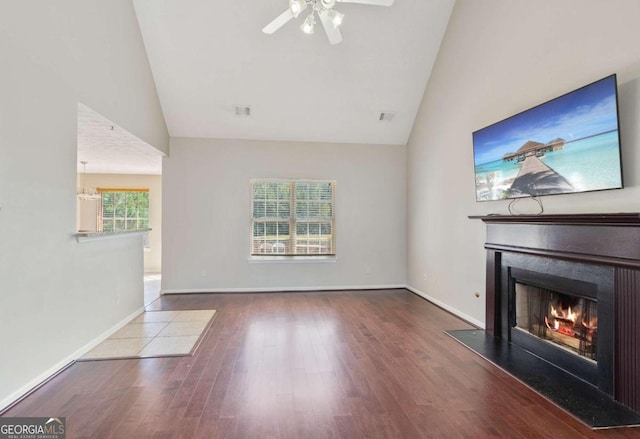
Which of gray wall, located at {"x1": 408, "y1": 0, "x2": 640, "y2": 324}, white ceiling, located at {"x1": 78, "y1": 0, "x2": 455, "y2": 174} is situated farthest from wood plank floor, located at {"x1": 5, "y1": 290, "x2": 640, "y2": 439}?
white ceiling, located at {"x1": 78, "y1": 0, "x2": 455, "y2": 174}

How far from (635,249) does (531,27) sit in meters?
2.11

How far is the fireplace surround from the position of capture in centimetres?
211

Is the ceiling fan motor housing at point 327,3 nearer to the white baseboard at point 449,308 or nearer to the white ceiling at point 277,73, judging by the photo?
the white ceiling at point 277,73

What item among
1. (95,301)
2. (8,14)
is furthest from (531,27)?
(95,301)

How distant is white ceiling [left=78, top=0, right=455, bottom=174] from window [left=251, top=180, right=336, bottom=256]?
0.85 metres

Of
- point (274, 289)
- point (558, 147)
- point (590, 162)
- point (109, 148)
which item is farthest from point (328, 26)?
point (274, 289)

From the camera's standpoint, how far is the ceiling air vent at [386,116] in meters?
5.36

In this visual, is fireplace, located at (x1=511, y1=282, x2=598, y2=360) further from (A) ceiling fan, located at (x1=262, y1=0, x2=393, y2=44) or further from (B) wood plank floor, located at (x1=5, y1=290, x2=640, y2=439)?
(A) ceiling fan, located at (x1=262, y1=0, x2=393, y2=44)

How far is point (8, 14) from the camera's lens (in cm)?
215

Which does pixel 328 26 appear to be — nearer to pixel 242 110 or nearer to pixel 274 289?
pixel 242 110

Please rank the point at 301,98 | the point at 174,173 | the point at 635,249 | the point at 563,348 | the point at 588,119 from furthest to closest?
the point at 174,173 < the point at 301,98 < the point at 563,348 < the point at 588,119 < the point at 635,249

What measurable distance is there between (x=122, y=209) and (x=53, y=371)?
640 centimetres

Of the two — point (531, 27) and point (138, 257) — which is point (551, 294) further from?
point (138, 257)

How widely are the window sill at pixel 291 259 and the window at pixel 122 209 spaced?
415 centimetres
